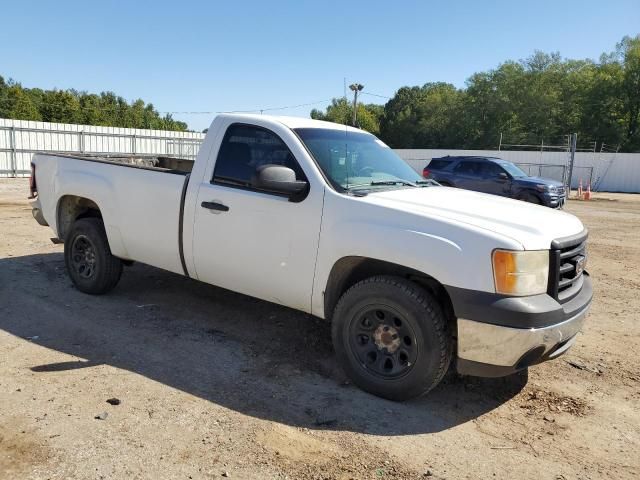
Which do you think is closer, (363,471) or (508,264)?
(363,471)

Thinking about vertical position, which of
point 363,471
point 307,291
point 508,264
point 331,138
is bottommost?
point 363,471

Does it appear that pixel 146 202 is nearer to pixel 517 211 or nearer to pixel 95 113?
pixel 517 211

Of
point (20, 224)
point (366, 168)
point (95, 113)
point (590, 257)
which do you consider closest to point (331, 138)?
point (366, 168)

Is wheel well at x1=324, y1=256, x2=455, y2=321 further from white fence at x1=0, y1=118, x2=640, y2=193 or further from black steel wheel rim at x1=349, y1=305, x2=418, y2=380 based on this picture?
white fence at x1=0, y1=118, x2=640, y2=193

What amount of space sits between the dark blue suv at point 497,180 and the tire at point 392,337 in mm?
14083

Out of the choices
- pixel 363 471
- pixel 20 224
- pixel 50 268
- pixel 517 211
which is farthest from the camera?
pixel 20 224

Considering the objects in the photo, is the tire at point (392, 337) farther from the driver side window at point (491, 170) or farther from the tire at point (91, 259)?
the driver side window at point (491, 170)

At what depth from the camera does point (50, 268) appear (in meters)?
7.05

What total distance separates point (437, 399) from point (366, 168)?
1950 mm

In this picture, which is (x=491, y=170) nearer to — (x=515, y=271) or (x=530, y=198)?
(x=530, y=198)

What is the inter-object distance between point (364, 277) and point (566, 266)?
55.5 inches

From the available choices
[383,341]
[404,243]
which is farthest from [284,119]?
[383,341]

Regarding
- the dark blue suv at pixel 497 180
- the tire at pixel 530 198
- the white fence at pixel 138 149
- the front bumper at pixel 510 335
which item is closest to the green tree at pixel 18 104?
the white fence at pixel 138 149

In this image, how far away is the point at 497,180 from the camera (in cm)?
1734
